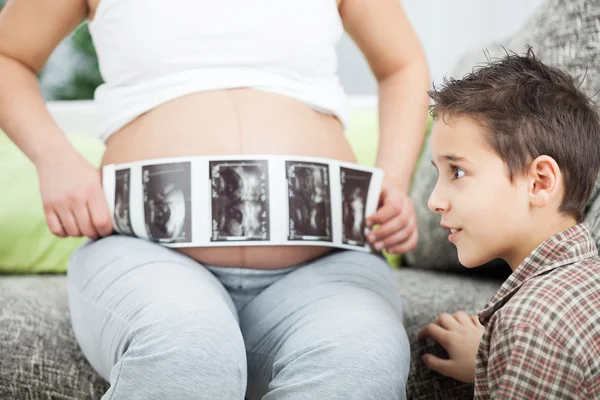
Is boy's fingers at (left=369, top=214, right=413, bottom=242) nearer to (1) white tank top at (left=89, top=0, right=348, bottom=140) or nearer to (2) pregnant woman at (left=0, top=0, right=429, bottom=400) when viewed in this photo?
(2) pregnant woman at (left=0, top=0, right=429, bottom=400)

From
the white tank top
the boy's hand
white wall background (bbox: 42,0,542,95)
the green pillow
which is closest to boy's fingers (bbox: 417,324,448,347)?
the boy's hand

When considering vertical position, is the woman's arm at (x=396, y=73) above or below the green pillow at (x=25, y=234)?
above

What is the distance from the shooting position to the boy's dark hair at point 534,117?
2.98 ft

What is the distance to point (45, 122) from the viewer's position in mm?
1159

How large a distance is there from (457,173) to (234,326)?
13.6 inches

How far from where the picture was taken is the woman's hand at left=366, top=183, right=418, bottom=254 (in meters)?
1.16

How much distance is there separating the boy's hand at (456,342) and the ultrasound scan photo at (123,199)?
48 cm

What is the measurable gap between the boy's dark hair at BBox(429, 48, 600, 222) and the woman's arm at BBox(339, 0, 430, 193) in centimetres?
28

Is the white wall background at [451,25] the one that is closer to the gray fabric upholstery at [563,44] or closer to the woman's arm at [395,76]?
the gray fabric upholstery at [563,44]

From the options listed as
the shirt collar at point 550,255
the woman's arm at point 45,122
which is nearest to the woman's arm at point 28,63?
the woman's arm at point 45,122

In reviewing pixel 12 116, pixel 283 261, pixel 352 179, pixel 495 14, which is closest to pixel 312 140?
pixel 352 179

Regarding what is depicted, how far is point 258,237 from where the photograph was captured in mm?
1064

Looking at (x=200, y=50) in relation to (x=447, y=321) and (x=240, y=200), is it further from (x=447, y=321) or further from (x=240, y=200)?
(x=447, y=321)

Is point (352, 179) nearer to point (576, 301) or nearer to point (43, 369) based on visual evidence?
point (576, 301)
